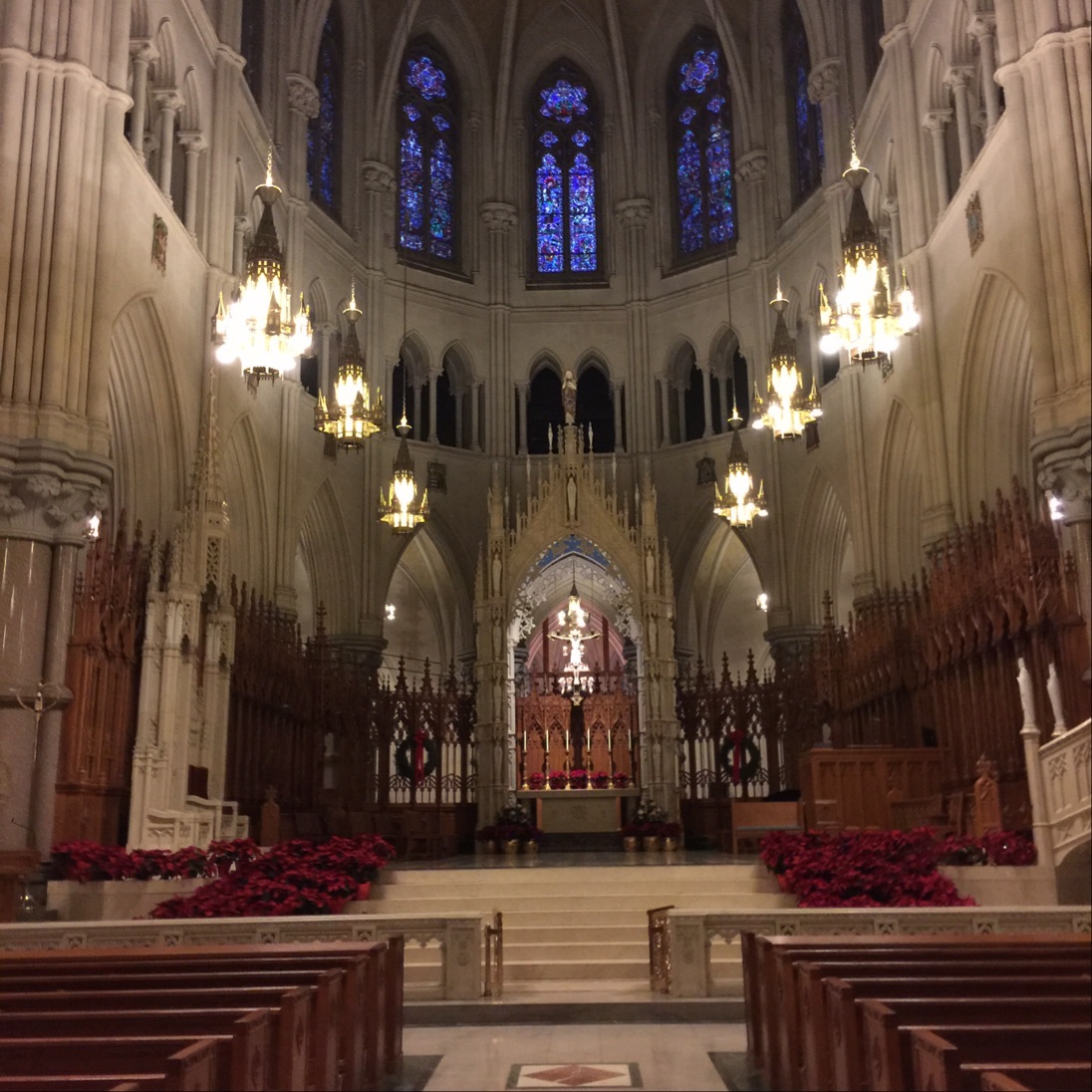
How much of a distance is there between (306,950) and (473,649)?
899 inches

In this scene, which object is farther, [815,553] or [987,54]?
[815,553]

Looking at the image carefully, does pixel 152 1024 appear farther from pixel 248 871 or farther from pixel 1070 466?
pixel 1070 466

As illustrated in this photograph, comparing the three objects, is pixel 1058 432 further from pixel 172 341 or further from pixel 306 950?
pixel 172 341

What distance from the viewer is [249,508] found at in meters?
24.1

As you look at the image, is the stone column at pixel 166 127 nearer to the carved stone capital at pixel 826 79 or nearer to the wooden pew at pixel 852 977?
the carved stone capital at pixel 826 79

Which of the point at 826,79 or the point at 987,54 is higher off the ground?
the point at 826,79

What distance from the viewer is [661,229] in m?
32.7

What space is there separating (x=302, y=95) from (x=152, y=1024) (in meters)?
24.9

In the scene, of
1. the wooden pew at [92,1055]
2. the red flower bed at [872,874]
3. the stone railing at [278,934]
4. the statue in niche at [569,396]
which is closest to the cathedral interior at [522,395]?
the statue in niche at [569,396]

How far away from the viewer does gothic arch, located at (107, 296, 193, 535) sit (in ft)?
65.1

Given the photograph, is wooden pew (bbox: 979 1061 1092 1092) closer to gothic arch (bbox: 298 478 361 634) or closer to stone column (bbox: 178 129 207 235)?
stone column (bbox: 178 129 207 235)

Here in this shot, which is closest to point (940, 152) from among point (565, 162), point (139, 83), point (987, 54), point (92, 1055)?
point (987, 54)

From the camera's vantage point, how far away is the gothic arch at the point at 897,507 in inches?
933

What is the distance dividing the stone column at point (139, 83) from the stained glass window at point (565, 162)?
15.4 m
